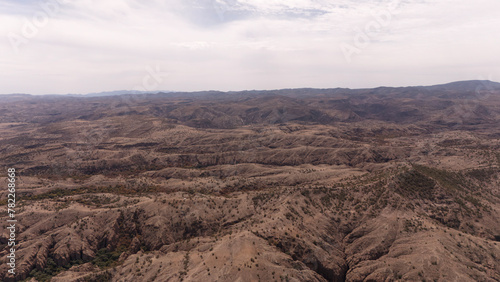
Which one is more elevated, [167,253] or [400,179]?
[400,179]

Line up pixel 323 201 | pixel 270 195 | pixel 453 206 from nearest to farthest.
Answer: pixel 453 206 → pixel 323 201 → pixel 270 195

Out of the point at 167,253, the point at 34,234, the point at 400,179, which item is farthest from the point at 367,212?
the point at 34,234

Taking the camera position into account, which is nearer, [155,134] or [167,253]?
[167,253]

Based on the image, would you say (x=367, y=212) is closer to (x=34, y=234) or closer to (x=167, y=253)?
(x=167, y=253)

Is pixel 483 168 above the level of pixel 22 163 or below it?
above

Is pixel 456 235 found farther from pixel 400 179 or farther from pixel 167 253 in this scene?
pixel 167 253

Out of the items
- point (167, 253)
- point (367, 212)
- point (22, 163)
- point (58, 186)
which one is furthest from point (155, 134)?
point (367, 212)

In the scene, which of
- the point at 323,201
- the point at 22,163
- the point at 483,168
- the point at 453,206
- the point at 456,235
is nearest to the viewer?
the point at 456,235

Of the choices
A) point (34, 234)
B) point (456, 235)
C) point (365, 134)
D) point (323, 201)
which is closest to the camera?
point (456, 235)

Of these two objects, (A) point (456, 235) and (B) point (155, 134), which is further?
(B) point (155, 134)
